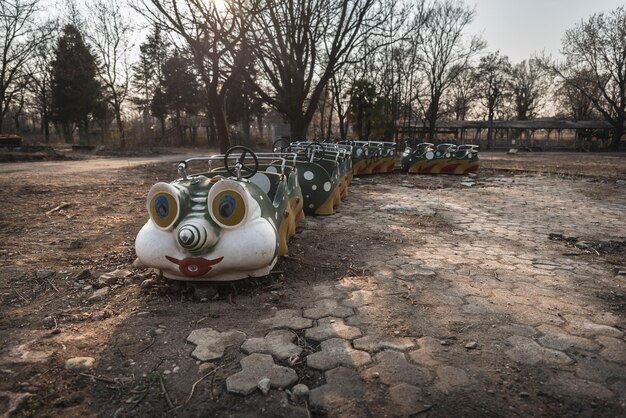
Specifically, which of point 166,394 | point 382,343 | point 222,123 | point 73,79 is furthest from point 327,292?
point 73,79

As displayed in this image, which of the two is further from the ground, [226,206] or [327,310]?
[226,206]

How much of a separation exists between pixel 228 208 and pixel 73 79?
33.5 metres

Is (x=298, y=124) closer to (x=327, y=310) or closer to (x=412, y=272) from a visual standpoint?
(x=412, y=272)

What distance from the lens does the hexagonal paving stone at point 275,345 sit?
2420 millimetres

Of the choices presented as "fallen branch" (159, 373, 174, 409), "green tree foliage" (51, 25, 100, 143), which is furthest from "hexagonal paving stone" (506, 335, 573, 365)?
"green tree foliage" (51, 25, 100, 143)

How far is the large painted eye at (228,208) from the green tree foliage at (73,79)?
30.7m

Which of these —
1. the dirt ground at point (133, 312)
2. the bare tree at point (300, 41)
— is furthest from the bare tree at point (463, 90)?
the dirt ground at point (133, 312)

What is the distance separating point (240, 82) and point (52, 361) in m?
14.4

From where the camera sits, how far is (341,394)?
2049mm

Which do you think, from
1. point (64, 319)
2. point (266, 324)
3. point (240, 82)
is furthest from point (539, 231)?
point (240, 82)

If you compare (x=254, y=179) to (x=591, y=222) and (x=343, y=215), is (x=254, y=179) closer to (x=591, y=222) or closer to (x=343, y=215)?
(x=343, y=215)

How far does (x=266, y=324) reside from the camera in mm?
2787

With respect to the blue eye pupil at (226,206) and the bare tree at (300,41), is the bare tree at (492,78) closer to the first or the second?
the bare tree at (300,41)

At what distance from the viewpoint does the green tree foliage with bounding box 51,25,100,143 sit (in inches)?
1161
